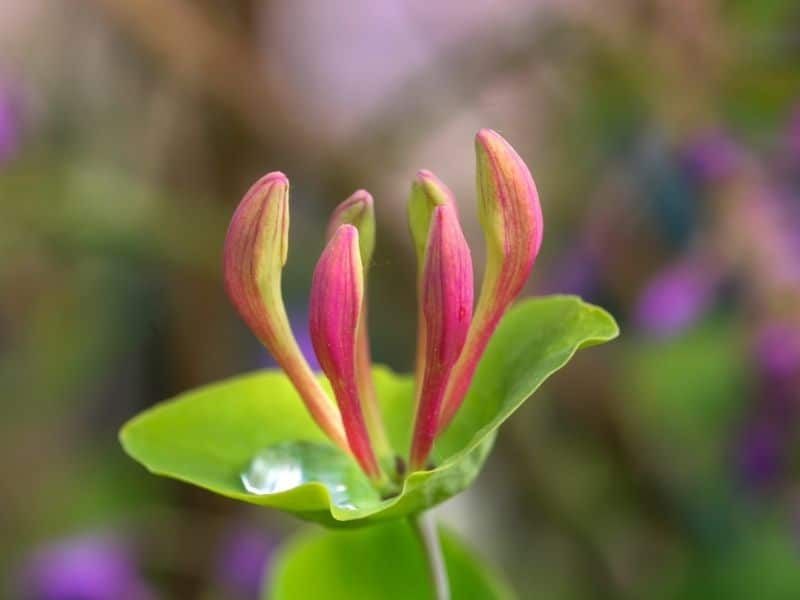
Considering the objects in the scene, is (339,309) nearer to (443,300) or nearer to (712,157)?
(443,300)

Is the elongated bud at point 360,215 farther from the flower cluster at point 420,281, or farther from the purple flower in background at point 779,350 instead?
the purple flower in background at point 779,350

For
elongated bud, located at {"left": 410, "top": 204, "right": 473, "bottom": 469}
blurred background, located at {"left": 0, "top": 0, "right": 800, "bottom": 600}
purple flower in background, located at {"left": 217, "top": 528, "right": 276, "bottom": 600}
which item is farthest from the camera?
purple flower in background, located at {"left": 217, "top": 528, "right": 276, "bottom": 600}

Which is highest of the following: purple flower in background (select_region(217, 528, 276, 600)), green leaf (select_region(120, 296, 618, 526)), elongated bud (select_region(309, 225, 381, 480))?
elongated bud (select_region(309, 225, 381, 480))

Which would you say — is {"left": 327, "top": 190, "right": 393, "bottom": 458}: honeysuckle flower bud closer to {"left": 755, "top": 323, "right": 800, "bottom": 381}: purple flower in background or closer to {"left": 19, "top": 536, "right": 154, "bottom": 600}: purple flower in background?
{"left": 755, "top": 323, "right": 800, "bottom": 381}: purple flower in background

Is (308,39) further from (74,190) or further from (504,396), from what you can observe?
(504,396)

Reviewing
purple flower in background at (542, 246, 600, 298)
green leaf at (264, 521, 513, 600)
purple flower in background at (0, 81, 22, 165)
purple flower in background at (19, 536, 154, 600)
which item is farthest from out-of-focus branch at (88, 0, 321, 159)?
green leaf at (264, 521, 513, 600)

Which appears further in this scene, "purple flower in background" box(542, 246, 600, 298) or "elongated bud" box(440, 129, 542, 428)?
"purple flower in background" box(542, 246, 600, 298)

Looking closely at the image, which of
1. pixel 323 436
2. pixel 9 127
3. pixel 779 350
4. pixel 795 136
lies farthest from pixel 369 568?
pixel 9 127
